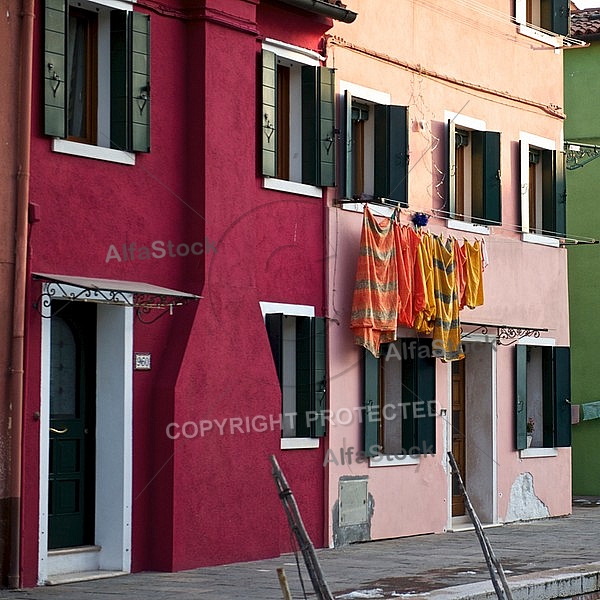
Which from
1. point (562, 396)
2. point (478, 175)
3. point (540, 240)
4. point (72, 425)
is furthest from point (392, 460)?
point (72, 425)

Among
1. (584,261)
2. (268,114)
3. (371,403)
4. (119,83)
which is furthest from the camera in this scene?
(584,261)

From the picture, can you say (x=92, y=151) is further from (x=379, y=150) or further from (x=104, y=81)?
(x=379, y=150)

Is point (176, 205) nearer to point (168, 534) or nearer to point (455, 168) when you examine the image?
point (168, 534)

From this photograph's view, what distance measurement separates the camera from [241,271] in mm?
15375

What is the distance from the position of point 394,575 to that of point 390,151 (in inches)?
232

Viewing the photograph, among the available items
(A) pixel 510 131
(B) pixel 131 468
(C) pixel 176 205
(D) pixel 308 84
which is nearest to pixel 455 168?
(A) pixel 510 131

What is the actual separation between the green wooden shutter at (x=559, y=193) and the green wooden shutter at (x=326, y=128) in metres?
5.98

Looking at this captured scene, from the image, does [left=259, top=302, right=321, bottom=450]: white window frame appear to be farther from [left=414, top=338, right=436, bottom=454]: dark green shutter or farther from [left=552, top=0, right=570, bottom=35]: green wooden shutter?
[left=552, top=0, right=570, bottom=35]: green wooden shutter

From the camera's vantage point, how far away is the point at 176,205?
14.9m

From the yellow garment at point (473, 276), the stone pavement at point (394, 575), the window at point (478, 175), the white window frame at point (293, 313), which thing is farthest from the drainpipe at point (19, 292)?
the window at point (478, 175)

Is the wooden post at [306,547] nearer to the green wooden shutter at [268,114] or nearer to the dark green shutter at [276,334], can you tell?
the dark green shutter at [276,334]

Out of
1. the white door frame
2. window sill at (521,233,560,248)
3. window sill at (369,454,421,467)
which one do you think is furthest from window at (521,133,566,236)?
the white door frame

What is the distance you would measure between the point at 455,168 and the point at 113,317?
23.5 feet

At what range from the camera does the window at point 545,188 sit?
21922mm
